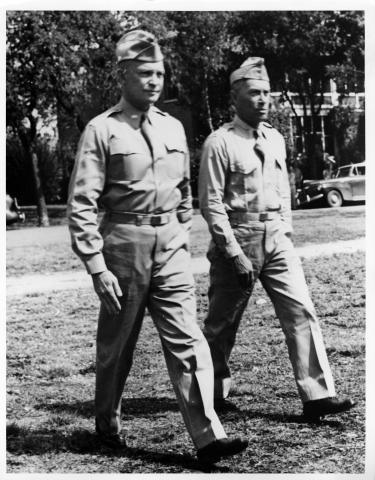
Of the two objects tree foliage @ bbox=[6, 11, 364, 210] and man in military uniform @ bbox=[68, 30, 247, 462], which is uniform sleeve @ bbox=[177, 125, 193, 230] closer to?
man in military uniform @ bbox=[68, 30, 247, 462]

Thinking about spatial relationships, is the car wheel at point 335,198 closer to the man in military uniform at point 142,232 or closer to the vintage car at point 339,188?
the vintage car at point 339,188

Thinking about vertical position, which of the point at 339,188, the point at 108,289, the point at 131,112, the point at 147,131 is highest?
the point at 131,112

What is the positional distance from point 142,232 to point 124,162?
1.22ft

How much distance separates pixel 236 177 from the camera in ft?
17.0

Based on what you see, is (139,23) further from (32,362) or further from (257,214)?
(32,362)

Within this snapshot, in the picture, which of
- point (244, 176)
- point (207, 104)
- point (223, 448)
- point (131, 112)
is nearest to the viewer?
point (223, 448)

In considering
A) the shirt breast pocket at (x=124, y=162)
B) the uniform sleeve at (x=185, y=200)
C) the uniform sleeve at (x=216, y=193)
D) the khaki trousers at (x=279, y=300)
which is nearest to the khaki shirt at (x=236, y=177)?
the uniform sleeve at (x=216, y=193)

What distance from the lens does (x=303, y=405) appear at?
16.9ft

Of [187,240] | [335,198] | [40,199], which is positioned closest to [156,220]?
[187,240]

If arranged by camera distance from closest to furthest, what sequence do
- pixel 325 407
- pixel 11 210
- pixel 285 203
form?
pixel 325 407
pixel 285 203
pixel 11 210

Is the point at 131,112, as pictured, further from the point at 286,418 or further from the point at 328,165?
the point at 328,165

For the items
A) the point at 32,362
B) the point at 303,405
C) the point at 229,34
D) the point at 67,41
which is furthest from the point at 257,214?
the point at 67,41

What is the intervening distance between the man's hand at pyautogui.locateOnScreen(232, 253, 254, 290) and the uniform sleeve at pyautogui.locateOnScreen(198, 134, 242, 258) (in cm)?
4
